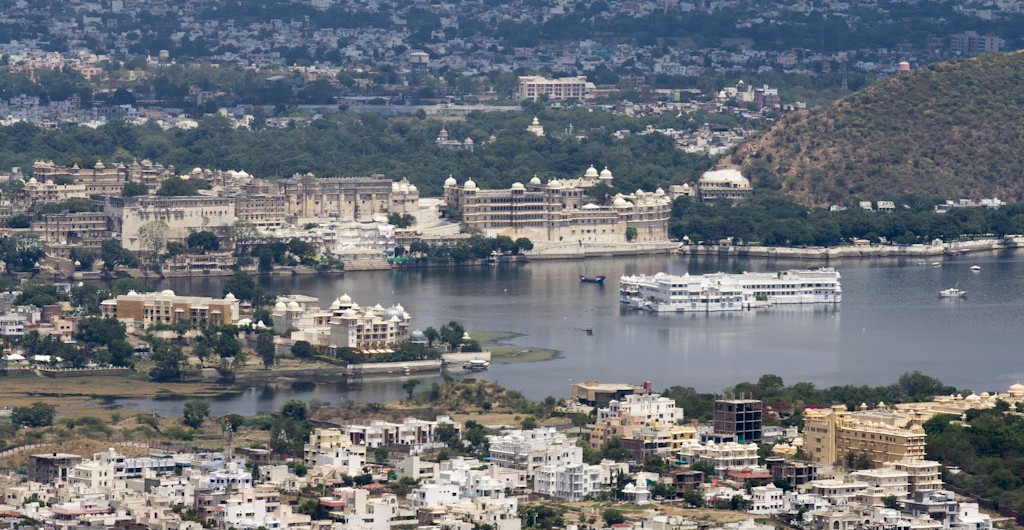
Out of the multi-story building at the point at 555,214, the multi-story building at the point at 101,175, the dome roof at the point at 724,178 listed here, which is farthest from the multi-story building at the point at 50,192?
the dome roof at the point at 724,178

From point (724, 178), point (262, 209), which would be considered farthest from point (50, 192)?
point (724, 178)

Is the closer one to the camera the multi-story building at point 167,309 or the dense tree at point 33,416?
the dense tree at point 33,416

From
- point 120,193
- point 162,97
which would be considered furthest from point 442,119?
point 120,193

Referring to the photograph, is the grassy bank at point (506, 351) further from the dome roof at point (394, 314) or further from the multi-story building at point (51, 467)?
the multi-story building at point (51, 467)

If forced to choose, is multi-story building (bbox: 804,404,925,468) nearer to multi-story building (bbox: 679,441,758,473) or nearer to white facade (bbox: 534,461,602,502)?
multi-story building (bbox: 679,441,758,473)

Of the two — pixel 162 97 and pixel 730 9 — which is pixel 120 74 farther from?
pixel 730 9

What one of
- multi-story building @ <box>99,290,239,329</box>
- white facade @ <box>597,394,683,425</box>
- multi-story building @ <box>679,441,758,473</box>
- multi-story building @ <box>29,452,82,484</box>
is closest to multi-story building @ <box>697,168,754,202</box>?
multi-story building @ <box>99,290,239,329</box>
